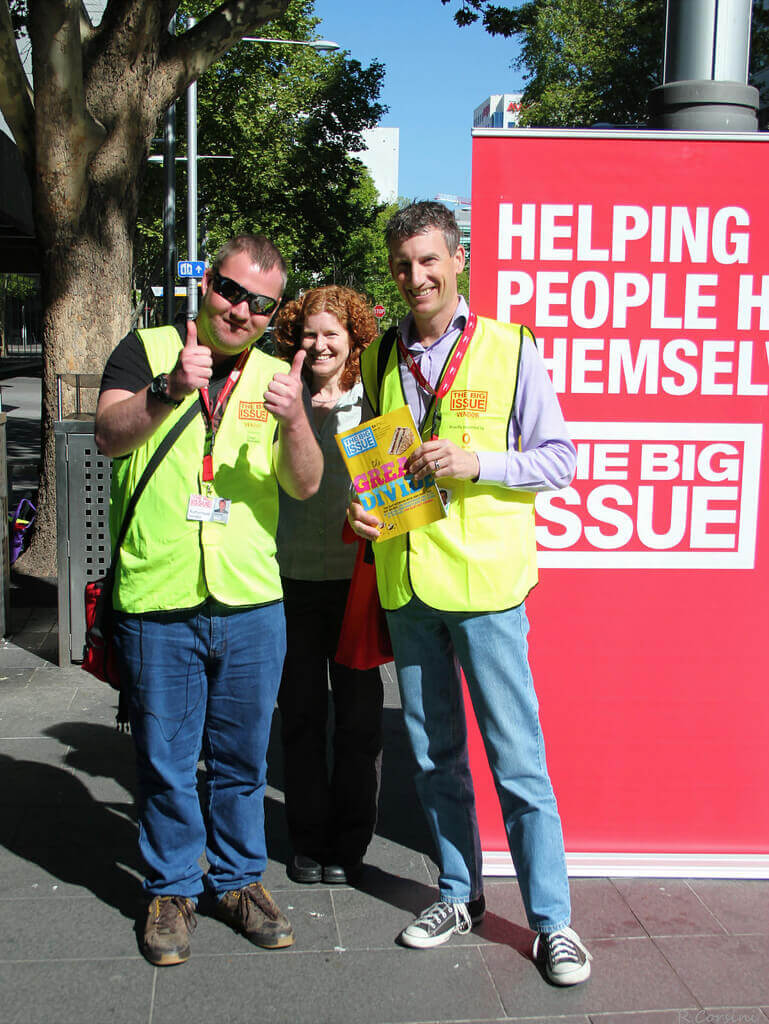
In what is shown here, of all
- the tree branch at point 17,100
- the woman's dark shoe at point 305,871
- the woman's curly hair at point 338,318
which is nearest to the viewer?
the woman's curly hair at point 338,318

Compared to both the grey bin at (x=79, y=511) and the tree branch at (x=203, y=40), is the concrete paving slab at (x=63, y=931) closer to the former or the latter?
the grey bin at (x=79, y=511)

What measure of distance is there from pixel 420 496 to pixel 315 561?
618 millimetres

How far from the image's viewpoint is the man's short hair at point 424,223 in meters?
2.78

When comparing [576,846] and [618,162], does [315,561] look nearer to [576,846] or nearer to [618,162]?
[576,846]

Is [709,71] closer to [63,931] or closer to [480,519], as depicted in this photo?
[480,519]

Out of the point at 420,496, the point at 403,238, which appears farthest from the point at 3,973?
the point at 403,238

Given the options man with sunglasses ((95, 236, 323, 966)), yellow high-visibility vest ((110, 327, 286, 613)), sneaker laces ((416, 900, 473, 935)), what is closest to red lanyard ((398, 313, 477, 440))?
man with sunglasses ((95, 236, 323, 966))

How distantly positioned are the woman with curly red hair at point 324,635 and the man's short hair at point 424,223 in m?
0.49

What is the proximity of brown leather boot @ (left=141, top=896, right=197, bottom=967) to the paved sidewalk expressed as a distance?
0.12 ft

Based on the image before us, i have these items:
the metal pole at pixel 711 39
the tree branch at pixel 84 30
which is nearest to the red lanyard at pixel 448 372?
the metal pole at pixel 711 39

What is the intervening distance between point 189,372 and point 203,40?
6226mm

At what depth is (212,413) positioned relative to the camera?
2.84m

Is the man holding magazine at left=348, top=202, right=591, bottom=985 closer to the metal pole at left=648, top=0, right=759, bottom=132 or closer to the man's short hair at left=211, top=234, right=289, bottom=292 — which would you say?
the man's short hair at left=211, top=234, right=289, bottom=292

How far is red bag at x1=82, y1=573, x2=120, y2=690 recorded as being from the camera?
9.64 ft
